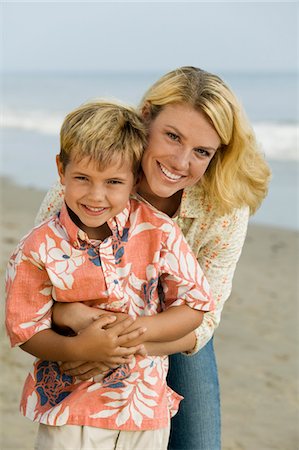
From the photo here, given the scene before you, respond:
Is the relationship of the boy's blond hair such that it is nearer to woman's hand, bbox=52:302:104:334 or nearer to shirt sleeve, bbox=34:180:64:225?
shirt sleeve, bbox=34:180:64:225

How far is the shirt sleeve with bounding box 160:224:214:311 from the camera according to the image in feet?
7.80

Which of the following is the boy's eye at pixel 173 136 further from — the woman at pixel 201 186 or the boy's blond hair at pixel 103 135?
the boy's blond hair at pixel 103 135

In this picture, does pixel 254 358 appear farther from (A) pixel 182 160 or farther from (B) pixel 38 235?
(B) pixel 38 235

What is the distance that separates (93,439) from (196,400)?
0.74 m

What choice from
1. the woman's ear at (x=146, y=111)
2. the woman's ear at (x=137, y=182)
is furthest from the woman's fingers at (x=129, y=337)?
the woman's ear at (x=146, y=111)

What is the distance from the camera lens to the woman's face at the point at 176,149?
8.18ft

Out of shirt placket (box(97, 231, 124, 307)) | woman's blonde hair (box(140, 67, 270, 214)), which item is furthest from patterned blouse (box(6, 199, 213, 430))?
woman's blonde hair (box(140, 67, 270, 214))

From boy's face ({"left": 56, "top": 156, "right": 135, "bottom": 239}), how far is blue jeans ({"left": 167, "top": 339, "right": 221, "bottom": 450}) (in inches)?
33.4

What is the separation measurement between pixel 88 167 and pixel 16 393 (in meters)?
2.71

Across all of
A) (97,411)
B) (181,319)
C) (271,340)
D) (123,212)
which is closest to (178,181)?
(123,212)

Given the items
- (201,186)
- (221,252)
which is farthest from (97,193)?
(221,252)

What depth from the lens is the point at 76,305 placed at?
2307 millimetres

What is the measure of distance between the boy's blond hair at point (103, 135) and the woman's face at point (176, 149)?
0.08m

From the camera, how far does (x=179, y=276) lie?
7.80ft
